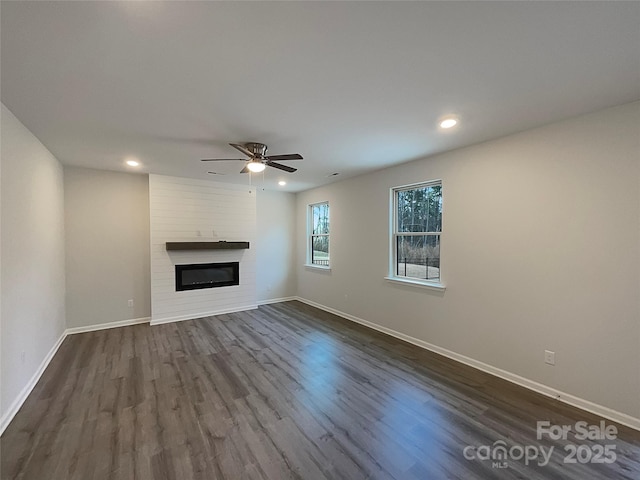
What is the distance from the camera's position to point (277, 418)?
224 centimetres

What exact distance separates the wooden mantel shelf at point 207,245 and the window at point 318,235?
152 centimetres

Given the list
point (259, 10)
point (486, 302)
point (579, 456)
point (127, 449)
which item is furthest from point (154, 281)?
point (579, 456)

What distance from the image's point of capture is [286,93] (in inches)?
81.4

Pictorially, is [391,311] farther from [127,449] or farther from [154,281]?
[154,281]

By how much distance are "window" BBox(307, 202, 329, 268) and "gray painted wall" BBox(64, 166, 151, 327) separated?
323 centimetres

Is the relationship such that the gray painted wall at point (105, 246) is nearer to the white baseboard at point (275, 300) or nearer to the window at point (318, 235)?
the white baseboard at point (275, 300)

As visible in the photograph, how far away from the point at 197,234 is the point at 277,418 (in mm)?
3876

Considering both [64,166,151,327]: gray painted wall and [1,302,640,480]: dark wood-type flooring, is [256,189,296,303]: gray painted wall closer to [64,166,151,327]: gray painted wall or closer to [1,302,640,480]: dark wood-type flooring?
[64,166,151,327]: gray painted wall

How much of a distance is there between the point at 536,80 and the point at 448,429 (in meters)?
2.64

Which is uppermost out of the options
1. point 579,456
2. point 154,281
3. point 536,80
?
point 536,80

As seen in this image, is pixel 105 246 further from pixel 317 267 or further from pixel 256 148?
pixel 317 267

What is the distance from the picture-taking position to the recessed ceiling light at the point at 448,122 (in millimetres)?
2479

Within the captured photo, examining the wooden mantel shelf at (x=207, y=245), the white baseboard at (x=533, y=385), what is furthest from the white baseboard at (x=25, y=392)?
the white baseboard at (x=533, y=385)

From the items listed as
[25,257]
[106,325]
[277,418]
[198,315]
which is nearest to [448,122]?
[277,418]
